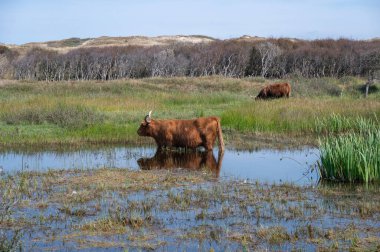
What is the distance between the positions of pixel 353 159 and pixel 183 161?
4456mm

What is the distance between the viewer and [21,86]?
1299 inches

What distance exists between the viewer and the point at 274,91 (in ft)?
90.3

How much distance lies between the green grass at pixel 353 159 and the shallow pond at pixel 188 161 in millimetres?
559

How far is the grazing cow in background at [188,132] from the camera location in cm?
1588

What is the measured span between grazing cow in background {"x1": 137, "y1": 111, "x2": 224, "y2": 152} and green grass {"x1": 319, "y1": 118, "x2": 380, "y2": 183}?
4.25m

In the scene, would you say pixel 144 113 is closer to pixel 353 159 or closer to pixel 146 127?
pixel 146 127

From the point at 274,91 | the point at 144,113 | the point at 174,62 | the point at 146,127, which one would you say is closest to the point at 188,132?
the point at 146,127

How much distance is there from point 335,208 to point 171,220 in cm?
267

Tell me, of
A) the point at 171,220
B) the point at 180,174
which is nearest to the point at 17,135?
the point at 180,174

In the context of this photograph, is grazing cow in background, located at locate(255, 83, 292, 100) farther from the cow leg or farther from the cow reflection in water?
the cow reflection in water

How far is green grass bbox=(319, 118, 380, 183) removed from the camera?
37.2 ft

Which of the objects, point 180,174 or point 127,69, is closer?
point 180,174

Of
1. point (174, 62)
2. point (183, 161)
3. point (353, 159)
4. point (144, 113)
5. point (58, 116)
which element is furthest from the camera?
point (174, 62)

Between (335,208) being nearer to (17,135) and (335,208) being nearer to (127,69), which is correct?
(17,135)
